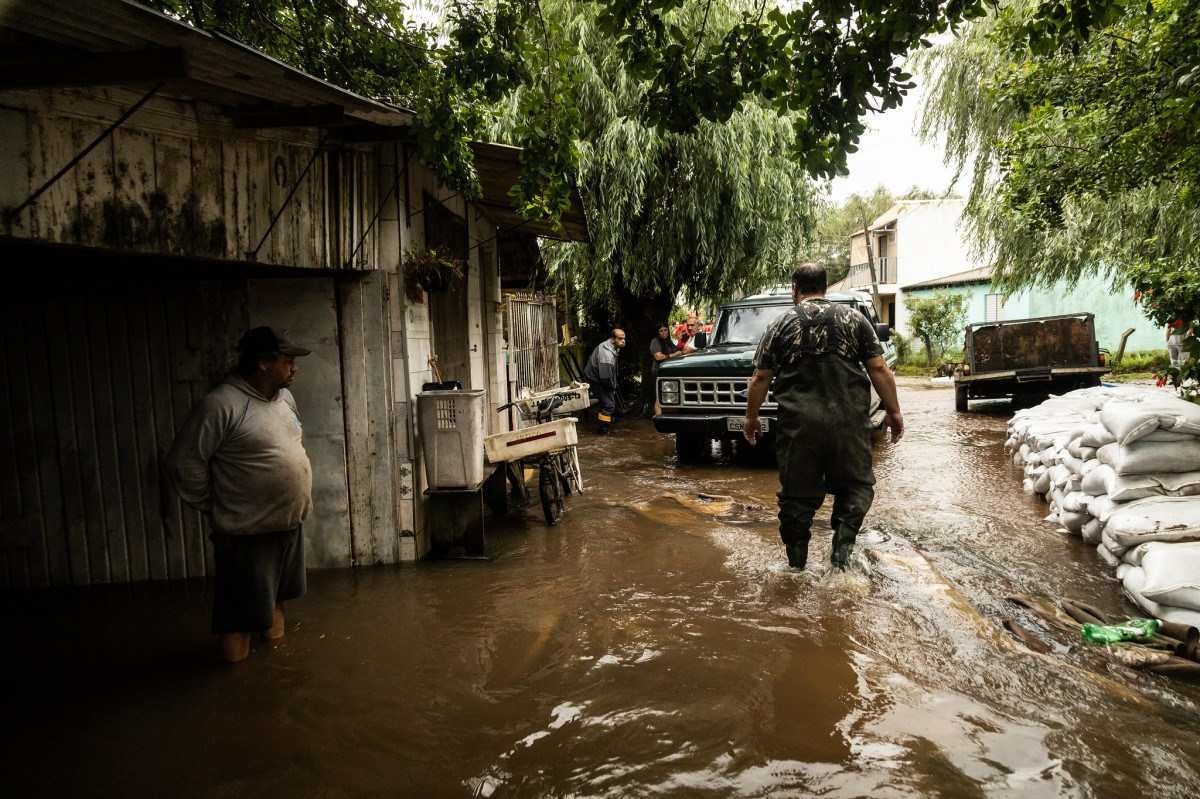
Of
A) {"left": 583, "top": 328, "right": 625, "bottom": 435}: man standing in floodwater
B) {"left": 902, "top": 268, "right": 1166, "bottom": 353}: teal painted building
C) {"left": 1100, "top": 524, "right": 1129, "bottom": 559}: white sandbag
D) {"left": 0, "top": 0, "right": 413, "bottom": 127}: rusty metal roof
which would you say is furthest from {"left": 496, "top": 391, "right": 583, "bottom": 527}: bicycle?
{"left": 902, "top": 268, "right": 1166, "bottom": 353}: teal painted building

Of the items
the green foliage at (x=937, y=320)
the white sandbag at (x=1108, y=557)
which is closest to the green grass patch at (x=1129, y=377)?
the green foliage at (x=937, y=320)

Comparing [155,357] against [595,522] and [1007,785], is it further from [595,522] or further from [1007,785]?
[1007,785]

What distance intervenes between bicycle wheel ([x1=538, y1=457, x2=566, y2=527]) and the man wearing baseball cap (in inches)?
124

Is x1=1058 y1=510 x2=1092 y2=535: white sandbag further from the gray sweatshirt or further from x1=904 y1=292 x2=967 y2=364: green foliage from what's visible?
x1=904 y1=292 x2=967 y2=364: green foliage

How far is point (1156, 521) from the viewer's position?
4613mm

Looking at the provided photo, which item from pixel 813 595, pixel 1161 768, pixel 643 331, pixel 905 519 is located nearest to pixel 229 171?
pixel 813 595

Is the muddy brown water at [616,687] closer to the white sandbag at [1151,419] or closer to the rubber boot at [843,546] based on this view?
the rubber boot at [843,546]

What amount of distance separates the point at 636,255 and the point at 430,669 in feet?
36.4

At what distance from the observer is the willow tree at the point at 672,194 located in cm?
1302

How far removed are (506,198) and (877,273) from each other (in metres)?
38.7

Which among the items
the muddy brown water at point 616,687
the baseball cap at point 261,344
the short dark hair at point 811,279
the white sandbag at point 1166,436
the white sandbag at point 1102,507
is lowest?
the muddy brown water at point 616,687

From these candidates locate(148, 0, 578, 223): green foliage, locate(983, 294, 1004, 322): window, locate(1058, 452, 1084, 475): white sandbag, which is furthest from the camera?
locate(983, 294, 1004, 322): window

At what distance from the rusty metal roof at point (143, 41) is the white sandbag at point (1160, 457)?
528 centimetres

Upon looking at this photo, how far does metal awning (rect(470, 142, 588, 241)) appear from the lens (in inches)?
256
